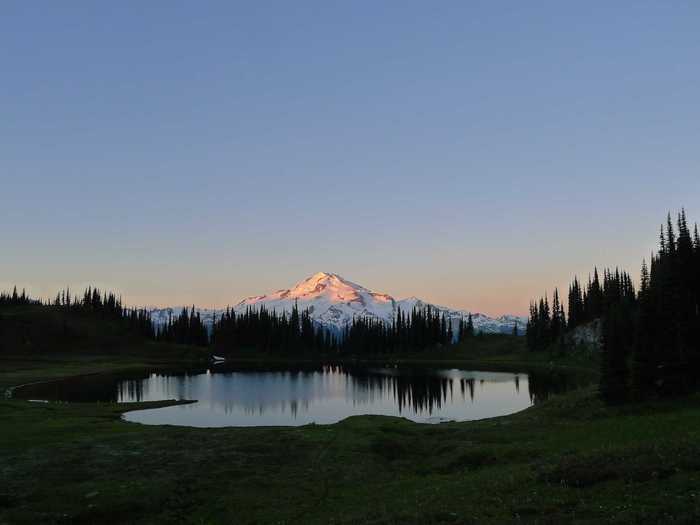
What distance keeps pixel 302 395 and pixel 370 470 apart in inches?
2626

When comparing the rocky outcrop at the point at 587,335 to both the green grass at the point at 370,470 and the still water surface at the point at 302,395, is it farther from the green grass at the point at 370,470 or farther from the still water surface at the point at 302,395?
the green grass at the point at 370,470

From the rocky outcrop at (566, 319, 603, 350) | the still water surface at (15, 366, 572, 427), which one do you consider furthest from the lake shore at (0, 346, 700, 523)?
the rocky outcrop at (566, 319, 603, 350)

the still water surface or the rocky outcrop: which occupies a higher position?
the rocky outcrop

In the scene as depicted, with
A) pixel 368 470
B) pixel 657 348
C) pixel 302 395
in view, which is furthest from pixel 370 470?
pixel 302 395

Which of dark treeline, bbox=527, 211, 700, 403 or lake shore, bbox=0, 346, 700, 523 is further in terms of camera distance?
dark treeline, bbox=527, 211, 700, 403

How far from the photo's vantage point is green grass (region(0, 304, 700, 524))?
70.8 ft

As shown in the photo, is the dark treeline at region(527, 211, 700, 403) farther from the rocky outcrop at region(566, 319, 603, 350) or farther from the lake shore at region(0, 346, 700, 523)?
the rocky outcrop at region(566, 319, 603, 350)

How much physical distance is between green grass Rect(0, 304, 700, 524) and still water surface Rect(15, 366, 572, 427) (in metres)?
16.9

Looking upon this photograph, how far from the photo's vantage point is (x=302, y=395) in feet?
333

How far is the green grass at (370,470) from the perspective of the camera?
2158cm

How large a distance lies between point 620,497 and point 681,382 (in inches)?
1682

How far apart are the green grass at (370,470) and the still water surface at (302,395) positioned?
16916 millimetres

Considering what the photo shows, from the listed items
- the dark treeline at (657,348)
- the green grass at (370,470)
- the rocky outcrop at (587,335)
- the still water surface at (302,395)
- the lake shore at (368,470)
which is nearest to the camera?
the green grass at (370,470)

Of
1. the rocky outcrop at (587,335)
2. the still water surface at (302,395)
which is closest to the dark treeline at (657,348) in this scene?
the still water surface at (302,395)
